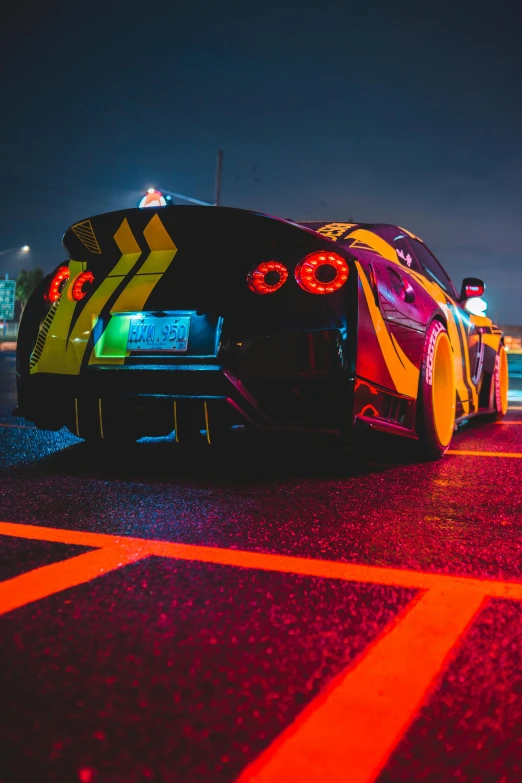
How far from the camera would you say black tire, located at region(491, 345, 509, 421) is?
22.5 ft

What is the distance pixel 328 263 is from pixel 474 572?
5.72 ft

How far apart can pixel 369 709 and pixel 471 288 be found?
5.21 m

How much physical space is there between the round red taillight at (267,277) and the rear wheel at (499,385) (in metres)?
3.79

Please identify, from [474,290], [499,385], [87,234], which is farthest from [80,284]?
[499,385]

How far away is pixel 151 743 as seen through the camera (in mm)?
1308

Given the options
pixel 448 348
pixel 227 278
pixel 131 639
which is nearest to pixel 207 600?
pixel 131 639

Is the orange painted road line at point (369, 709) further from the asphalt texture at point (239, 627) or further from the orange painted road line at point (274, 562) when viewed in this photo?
the orange painted road line at point (274, 562)

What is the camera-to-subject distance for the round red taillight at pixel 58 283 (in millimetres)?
4164

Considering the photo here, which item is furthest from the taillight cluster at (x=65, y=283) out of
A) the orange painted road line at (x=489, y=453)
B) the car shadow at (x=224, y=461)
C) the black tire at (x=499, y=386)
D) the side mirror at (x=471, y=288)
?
the black tire at (x=499, y=386)

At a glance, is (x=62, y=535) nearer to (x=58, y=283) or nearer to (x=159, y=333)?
(x=159, y=333)

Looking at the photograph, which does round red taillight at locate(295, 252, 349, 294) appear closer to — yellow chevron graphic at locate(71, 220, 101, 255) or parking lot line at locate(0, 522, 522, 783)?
yellow chevron graphic at locate(71, 220, 101, 255)

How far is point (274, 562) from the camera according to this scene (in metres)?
2.42

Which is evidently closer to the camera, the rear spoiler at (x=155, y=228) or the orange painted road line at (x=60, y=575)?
the orange painted road line at (x=60, y=575)

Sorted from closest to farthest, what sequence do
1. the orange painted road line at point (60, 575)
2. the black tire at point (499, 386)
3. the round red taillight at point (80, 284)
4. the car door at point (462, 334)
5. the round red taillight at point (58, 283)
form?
the orange painted road line at point (60, 575) → the round red taillight at point (80, 284) → the round red taillight at point (58, 283) → the car door at point (462, 334) → the black tire at point (499, 386)
